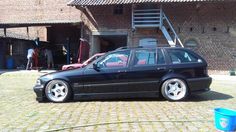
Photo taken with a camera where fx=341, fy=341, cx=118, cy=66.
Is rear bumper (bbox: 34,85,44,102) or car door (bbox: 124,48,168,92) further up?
car door (bbox: 124,48,168,92)

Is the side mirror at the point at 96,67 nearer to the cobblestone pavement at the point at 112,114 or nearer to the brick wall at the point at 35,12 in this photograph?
the cobblestone pavement at the point at 112,114

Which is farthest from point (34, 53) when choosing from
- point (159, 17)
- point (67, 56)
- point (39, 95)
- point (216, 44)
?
point (39, 95)

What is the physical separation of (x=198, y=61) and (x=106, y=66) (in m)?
2.52

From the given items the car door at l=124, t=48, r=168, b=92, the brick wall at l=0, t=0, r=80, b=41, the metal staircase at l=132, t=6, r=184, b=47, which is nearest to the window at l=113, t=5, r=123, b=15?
the metal staircase at l=132, t=6, r=184, b=47

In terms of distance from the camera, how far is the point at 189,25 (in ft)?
77.1

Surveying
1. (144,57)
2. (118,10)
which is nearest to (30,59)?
(118,10)

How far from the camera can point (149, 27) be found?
2384cm

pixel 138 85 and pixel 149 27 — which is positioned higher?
pixel 149 27

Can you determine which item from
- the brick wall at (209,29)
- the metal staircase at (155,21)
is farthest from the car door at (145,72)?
the brick wall at (209,29)

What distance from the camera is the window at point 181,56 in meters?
9.30

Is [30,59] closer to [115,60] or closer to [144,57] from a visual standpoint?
[115,60]

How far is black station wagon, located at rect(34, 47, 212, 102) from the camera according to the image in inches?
355

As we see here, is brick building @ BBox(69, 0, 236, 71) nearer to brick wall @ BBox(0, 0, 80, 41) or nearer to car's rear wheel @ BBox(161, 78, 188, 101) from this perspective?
brick wall @ BBox(0, 0, 80, 41)

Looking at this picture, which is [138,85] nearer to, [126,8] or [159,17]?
[159,17]
